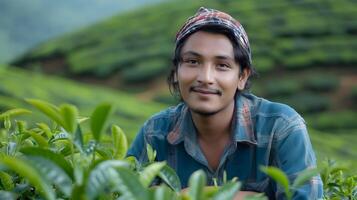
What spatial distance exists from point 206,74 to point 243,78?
301 millimetres

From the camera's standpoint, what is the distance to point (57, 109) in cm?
109

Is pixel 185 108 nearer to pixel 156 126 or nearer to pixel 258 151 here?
pixel 156 126

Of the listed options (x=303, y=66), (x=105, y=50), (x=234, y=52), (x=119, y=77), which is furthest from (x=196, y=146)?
(x=105, y=50)

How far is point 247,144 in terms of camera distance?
200 centimetres

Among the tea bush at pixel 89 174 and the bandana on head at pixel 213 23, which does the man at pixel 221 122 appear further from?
the tea bush at pixel 89 174

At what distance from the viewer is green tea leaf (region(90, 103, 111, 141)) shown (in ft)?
3.26

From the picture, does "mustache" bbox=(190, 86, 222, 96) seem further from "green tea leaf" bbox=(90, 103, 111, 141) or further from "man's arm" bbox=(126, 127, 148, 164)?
"green tea leaf" bbox=(90, 103, 111, 141)

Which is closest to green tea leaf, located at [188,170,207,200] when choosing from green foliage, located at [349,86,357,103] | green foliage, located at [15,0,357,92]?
green foliage, located at [349,86,357,103]

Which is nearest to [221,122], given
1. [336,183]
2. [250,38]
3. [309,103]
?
[336,183]

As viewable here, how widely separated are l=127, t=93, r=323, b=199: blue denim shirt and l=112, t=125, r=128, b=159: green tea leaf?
0.51 meters

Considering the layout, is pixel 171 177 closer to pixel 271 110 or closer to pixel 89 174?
pixel 89 174

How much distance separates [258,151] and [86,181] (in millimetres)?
1057

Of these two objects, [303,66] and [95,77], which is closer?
[303,66]

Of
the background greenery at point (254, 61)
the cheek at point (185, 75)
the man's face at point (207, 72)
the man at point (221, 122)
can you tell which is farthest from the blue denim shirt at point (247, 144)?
the background greenery at point (254, 61)
